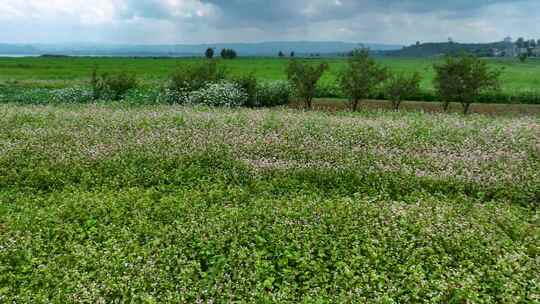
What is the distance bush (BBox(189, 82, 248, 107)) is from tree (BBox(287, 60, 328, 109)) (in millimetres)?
4124

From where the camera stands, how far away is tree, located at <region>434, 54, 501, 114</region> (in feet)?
89.2

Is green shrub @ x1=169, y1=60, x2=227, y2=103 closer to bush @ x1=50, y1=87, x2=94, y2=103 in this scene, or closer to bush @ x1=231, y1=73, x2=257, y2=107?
bush @ x1=231, y1=73, x2=257, y2=107

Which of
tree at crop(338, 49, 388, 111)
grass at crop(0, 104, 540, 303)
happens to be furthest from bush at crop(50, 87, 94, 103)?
tree at crop(338, 49, 388, 111)

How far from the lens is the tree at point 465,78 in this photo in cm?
2719

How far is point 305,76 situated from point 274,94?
3.45 metres

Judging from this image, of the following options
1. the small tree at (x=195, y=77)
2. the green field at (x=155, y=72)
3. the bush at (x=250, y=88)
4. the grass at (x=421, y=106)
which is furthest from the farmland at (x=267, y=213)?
the green field at (x=155, y=72)

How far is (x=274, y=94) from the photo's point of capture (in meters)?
31.8

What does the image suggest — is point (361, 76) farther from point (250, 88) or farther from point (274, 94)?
point (250, 88)

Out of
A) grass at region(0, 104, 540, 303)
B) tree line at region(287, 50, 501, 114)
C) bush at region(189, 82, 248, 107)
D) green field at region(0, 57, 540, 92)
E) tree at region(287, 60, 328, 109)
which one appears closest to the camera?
grass at region(0, 104, 540, 303)

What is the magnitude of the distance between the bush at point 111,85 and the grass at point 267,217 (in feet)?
55.4

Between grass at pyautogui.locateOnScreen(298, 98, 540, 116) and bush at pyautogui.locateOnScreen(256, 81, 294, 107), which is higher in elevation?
bush at pyautogui.locateOnScreen(256, 81, 294, 107)

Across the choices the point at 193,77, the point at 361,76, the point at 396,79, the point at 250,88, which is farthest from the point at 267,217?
the point at 193,77

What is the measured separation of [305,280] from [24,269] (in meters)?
5.21

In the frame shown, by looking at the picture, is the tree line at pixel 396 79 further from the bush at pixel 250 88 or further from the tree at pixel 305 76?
the bush at pixel 250 88
